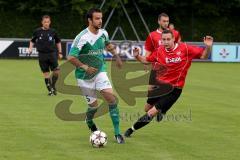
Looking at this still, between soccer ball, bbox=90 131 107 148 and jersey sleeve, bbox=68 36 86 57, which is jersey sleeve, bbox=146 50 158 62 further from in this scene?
soccer ball, bbox=90 131 107 148

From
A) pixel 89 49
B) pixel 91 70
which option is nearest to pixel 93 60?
pixel 89 49

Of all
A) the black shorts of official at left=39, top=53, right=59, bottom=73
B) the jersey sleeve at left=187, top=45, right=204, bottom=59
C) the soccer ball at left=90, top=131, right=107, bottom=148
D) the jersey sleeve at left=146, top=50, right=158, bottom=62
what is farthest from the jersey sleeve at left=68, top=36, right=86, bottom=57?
the black shorts of official at left=39, top=53, right=59, bottom=73

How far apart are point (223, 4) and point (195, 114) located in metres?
32.3

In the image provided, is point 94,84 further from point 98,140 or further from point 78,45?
point 98,140

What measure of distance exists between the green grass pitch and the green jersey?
127 cm

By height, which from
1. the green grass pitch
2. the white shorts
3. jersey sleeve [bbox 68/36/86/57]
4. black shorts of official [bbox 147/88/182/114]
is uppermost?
jersey sleeve [bbox 68/36/86/57]

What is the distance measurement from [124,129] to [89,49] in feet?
7.39

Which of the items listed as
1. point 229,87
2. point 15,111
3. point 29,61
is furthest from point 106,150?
point 29,61

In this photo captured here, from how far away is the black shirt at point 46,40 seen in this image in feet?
63.0

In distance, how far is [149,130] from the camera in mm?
12219

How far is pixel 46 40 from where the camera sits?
1920cm

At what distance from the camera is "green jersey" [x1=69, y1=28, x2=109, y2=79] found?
34.7ft

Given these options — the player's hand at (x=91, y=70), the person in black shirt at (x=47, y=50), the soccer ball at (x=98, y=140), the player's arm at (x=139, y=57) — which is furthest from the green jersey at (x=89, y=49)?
the person in black shirt at (x=47, y=50)

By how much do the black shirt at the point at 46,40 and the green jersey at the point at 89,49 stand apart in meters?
8.49
